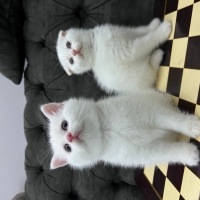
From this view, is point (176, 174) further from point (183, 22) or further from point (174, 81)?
point (183, 22)

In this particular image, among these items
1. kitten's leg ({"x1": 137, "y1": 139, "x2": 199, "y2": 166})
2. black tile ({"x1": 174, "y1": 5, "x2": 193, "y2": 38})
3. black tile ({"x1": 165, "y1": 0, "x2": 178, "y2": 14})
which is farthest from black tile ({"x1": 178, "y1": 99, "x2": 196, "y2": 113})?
Result: black tile ({"x1": 165, "y1": 0, "x2": 178, "y2": 14})

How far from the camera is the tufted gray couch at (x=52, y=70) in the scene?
128 cm

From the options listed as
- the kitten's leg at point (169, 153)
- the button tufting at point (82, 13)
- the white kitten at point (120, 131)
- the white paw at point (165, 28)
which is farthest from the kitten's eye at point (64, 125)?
the button tufting at point (82, 13)

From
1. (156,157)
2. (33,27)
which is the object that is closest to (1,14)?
(33,27)

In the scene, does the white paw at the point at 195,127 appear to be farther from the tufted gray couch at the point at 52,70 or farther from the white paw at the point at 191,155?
the tufted gray couch at the point at 52,70

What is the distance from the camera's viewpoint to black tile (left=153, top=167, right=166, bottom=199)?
1.00 metres

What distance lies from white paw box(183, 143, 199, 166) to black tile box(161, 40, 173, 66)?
334mm

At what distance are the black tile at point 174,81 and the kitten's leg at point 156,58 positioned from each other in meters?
0.10

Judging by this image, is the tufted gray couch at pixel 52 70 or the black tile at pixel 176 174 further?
the tufted gray couch at pixel 52 70

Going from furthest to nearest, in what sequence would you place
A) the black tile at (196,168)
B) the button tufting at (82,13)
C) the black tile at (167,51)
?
1. the button tufting at (82,13)
2. the black tile at (167,51)
3. the black tile at (196,168)

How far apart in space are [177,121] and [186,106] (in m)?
0.06

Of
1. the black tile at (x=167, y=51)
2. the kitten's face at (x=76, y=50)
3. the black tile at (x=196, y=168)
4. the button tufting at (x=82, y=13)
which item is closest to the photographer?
the black tile at (x=196, y=168)

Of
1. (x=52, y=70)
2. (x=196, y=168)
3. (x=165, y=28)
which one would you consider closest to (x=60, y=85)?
(x=52, y=70)

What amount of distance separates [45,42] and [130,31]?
0.47 metres
